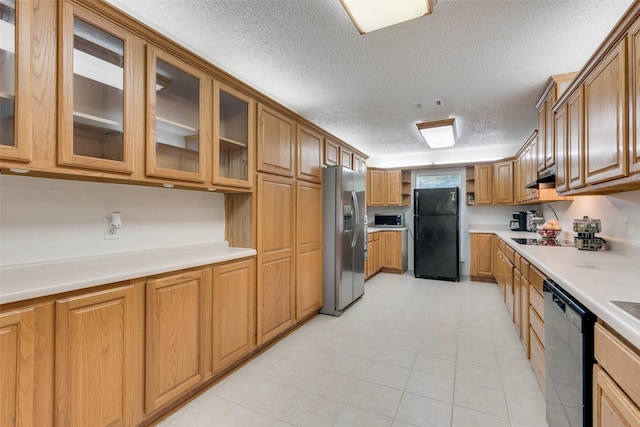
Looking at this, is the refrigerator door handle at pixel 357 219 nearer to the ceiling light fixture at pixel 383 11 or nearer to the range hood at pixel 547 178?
the range hood at pixel 547 178

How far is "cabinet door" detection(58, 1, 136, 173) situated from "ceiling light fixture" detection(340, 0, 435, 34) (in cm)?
125

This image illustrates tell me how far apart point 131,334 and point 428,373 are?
2.02 meters

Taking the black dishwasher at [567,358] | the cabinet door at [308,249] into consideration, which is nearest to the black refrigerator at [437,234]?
the cabinet door at [308,249]

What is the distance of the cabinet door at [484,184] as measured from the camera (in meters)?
5.18

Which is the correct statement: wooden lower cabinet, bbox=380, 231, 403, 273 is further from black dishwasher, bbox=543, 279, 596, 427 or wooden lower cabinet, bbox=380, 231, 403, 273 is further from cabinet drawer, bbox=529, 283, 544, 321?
black dishwasher, bbox=543, 279, 596, 427

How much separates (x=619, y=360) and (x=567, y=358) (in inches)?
17.8

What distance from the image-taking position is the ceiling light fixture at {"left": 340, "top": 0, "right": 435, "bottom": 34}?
1604mm

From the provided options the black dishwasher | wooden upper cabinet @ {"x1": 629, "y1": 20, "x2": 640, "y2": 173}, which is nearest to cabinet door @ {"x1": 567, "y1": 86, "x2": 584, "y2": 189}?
wooden upper cabinet @ {"x1": 629, "y1": 20, "x2": 640, "y2": 173}

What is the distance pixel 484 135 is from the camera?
4.50 metres

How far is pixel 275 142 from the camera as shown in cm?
265

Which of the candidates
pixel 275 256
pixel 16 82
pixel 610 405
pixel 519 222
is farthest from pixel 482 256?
pixel 16 82

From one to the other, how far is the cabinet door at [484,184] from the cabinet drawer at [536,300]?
3476 millimetres

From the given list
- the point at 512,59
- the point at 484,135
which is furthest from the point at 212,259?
the point at 484,135

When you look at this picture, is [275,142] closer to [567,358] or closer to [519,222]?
[567,358]
